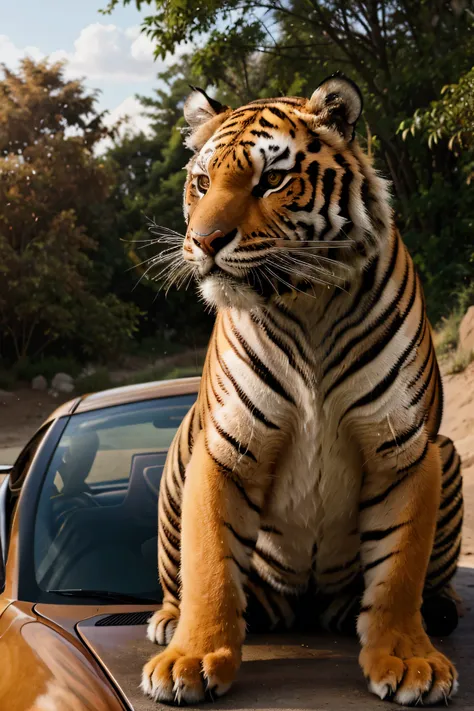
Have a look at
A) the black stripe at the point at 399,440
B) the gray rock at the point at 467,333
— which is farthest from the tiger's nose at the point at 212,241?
the gray rock at the point at 467,333

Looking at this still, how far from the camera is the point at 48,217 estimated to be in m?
23.3

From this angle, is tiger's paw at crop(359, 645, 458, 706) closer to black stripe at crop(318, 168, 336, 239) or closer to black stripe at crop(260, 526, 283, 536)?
black stripe at crop(260, 526, 283, 536)

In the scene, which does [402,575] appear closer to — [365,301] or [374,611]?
[374,611]

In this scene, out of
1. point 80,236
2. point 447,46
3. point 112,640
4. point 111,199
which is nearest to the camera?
point 112,640

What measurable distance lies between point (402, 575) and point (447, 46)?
48.2 ft

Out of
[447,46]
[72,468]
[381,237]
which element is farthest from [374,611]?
[447,46]

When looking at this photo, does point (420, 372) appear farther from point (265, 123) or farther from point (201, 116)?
point (201, 116)

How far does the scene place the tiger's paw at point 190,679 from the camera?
2.05 m

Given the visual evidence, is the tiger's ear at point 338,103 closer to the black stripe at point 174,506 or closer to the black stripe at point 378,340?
the black stripe at point 378,340

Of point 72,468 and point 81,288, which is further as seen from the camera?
point 81,288

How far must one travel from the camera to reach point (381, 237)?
2158mm

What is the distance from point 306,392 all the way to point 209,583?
0.50 m

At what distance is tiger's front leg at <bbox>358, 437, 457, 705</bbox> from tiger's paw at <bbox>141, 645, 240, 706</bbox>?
0.32m

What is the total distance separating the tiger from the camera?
6.66ft
